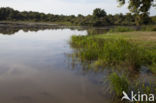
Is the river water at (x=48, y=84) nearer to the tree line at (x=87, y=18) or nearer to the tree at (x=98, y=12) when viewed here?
the tree line at (x=87, y=18)

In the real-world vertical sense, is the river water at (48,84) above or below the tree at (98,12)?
below

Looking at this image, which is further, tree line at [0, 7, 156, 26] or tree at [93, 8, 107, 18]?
tree at [93, 8, 107, 18]

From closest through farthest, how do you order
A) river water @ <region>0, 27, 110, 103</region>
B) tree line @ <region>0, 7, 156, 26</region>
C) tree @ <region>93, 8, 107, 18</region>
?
river water @ <region>0, 27, 110, 103</region> < tree line @ <region>0, 7, 156, 26</region> < tree @ <region>93, 8, 107, 18</region>

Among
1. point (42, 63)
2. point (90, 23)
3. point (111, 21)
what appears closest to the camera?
point (42, 63)

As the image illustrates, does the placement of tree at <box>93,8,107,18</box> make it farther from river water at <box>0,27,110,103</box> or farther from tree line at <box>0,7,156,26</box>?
river water at <box>0,27,110,103</box>

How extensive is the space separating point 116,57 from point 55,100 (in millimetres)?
3292

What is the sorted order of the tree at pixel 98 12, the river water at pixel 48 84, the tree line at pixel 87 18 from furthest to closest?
the tree at pixel 98 12
the tree line at pixel 87 18
the river water at pixel 48 84

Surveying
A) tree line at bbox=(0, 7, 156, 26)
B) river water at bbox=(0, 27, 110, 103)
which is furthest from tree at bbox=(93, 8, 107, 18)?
river water at bbox=(0, 27, 110, 103)

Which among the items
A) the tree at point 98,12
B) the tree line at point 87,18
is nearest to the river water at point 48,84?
the tree line at point 87,18

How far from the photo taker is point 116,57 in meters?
5.77

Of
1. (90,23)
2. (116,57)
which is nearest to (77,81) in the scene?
(116,57)

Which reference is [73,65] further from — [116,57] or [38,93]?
[38,93]

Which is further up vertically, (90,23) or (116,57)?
(90,23)

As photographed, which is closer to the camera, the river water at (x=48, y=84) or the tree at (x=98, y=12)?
the river water at (x=48, y=84)
